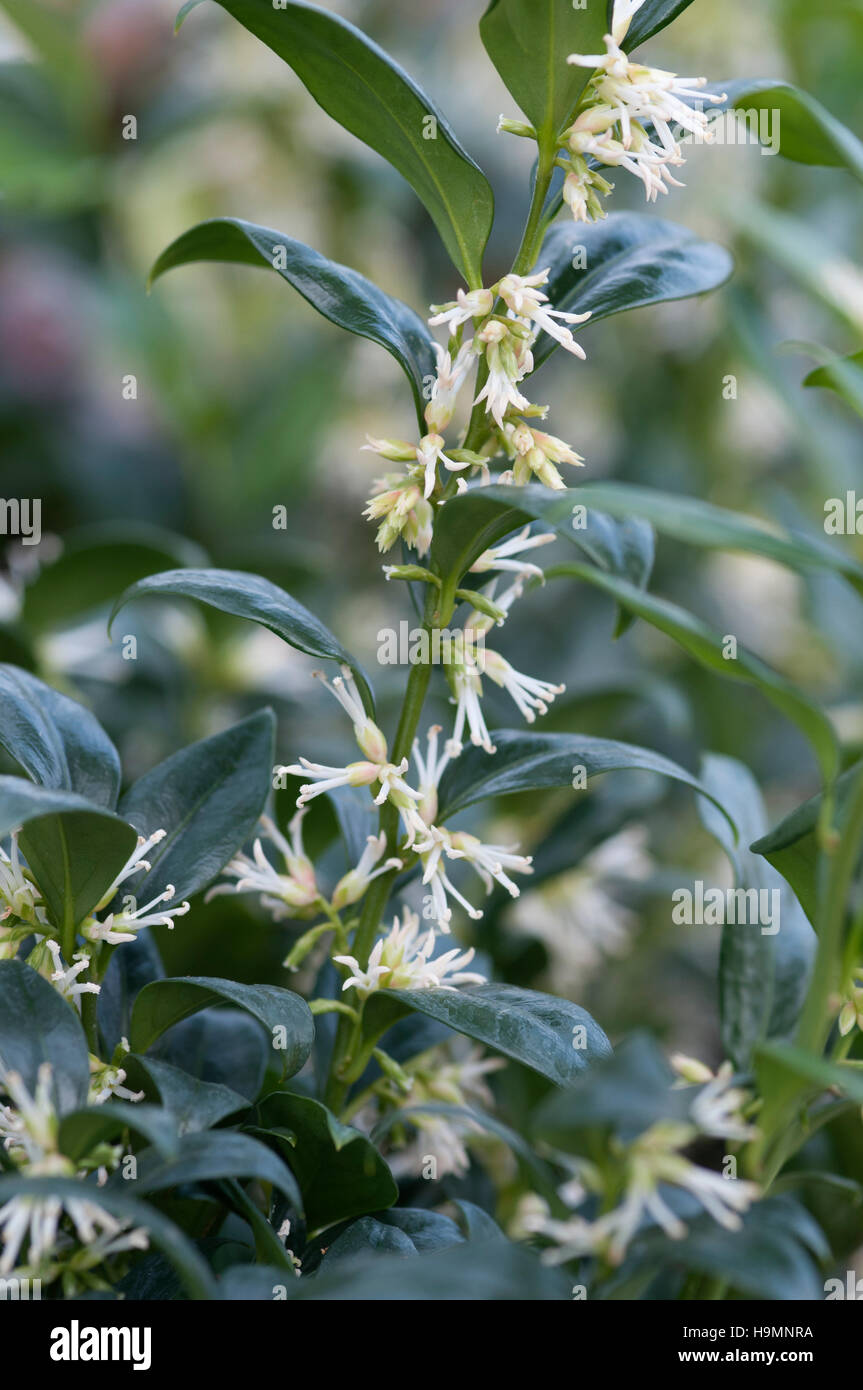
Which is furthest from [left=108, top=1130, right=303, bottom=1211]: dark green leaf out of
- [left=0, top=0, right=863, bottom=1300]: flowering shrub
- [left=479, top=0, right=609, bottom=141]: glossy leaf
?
[left=479, top=0, right=609, bottom=141]: glossy leaf

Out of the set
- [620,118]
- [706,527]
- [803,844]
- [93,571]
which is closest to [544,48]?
[620,118]

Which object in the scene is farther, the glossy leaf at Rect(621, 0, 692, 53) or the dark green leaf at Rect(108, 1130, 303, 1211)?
the glossy leaf at Rect(621, 0, 692, 53)

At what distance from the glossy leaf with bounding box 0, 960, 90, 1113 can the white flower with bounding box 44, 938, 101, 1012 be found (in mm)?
19

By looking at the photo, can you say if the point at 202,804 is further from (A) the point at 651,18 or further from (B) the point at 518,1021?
(A) the point at 651,18

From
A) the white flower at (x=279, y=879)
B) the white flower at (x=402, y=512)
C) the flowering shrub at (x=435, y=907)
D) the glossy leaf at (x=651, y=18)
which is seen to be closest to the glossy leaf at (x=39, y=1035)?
the flowering shrub at (x=435, y=907)

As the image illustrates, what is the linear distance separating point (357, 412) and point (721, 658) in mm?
1397

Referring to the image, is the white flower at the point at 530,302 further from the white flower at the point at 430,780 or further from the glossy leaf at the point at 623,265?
the white flower at the point at 430,780

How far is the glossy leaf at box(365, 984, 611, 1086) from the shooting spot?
1.81ft

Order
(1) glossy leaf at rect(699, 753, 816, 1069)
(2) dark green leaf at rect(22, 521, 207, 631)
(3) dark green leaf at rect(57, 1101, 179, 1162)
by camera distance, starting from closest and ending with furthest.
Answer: (3) dark green leaf at rect(57, 1101, 179, 1162) → (1) glossy leaf at rect(699, 753, 816, 1069) → (2) dark green leaf at rect(22, 521, 207, 631)

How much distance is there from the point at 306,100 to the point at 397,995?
164 cm

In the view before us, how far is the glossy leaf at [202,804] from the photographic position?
2.04 feet

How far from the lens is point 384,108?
577 mm

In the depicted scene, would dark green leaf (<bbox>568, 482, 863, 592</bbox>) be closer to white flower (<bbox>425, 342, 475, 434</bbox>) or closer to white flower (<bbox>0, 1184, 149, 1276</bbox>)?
white flower (<bbox>425, 342, 475, 434</bbox>)
